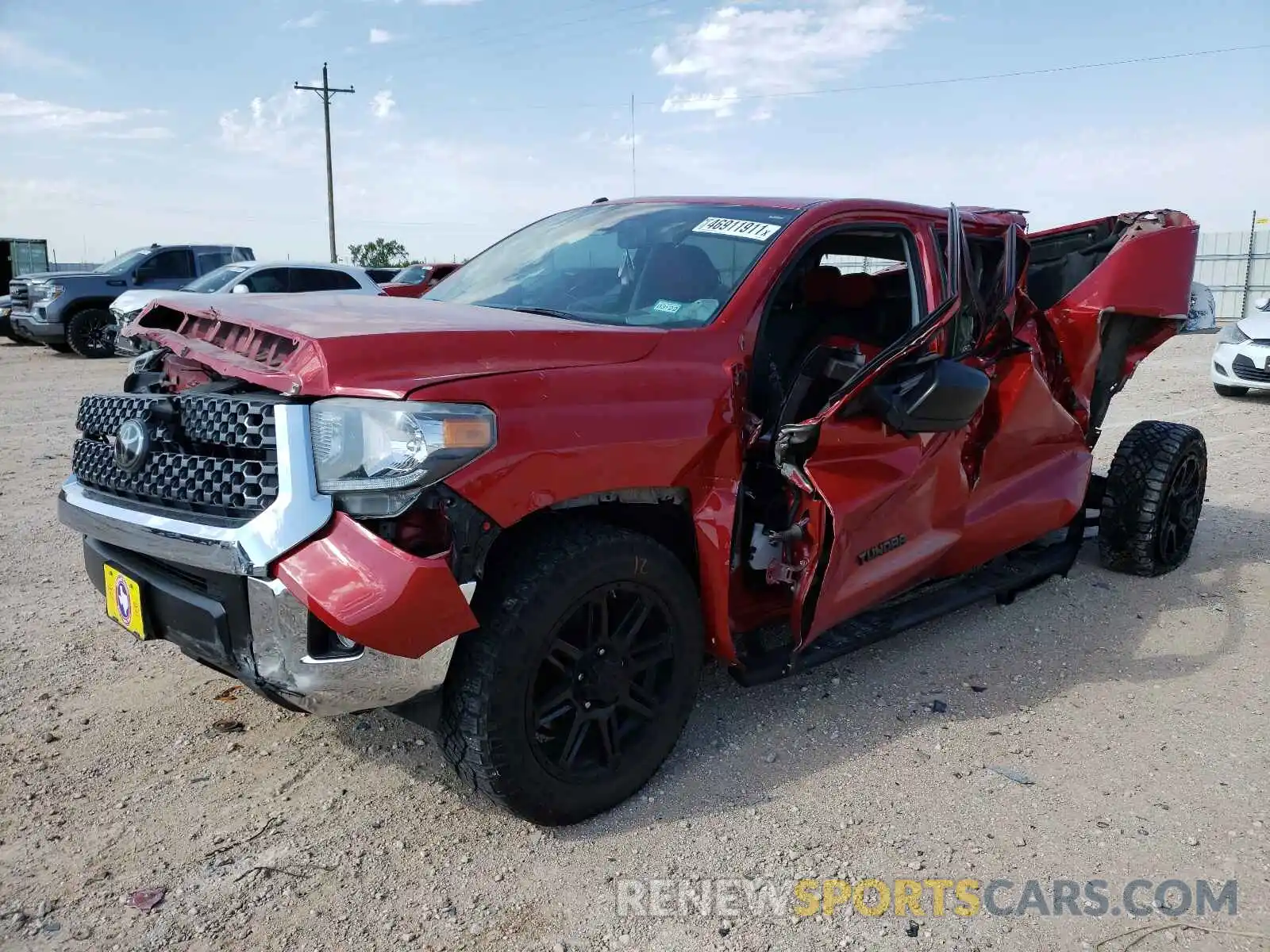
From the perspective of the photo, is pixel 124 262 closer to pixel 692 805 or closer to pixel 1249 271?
pixel 692 805

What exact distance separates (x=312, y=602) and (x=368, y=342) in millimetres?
619

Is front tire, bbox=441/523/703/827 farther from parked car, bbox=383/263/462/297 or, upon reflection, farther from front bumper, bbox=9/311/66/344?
front bumper, bbox=9/311/66/344

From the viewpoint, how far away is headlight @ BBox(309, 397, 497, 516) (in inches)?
88.6

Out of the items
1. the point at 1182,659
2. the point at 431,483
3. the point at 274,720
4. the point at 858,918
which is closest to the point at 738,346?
the point at 431,483

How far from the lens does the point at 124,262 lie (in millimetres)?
16250

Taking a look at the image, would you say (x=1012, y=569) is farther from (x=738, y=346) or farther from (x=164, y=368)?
(x=164, y=368)

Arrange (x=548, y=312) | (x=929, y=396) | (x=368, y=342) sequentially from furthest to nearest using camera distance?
(x=548, y=312), (x=929, y=396), (x=368, y=342)

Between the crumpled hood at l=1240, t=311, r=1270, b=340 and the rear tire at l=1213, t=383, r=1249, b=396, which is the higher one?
the crumpled hood at l=1240, t=311, r=1270, b=340

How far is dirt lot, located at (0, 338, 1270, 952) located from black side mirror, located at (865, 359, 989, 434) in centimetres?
107

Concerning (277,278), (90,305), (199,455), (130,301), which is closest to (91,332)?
(90,305)

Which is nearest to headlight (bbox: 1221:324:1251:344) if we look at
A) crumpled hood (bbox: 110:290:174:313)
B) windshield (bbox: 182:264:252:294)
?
windshield (bbox: 182:264:252:294)

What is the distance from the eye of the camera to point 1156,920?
2.39 metres

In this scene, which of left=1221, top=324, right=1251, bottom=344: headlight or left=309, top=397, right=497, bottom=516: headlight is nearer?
left=309, top=397, right=497, bottom=516: headlight

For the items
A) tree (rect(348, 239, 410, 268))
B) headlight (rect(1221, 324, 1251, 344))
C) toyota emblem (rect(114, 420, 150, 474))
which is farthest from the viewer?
tree (rect(348, 239, 410, 268))
